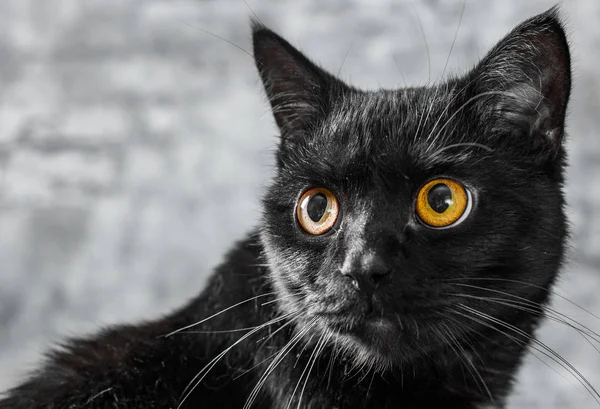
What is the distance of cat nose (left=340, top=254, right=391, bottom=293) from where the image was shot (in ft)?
4.09

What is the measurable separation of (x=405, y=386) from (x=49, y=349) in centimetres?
78

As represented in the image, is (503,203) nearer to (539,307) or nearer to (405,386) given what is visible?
(539,307)

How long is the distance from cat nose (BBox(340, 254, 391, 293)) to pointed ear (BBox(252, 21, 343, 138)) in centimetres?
49

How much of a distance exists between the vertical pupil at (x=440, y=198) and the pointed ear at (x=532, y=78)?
0.24 metres

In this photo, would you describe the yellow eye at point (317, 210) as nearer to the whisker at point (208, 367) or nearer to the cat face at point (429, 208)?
the cat face at point (429, 208)

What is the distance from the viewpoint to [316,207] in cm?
147

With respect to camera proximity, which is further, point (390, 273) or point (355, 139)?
point (355, 139)

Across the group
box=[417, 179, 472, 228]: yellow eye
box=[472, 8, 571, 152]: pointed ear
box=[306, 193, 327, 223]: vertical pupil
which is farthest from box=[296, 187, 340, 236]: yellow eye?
box=[472, 8, 571, 152]: pointed ear

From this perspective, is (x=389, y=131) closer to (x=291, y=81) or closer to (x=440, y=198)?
(x=440, y=198)

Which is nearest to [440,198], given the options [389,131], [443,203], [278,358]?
[443,203]

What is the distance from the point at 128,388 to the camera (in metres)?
1.50

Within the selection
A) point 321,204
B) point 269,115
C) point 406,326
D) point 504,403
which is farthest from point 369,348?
point 269,115

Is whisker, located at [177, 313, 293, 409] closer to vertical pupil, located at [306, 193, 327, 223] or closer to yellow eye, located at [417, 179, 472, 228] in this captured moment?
vertical pupil, located at [306, 193, 327, 223]

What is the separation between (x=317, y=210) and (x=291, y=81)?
1.18 ft
